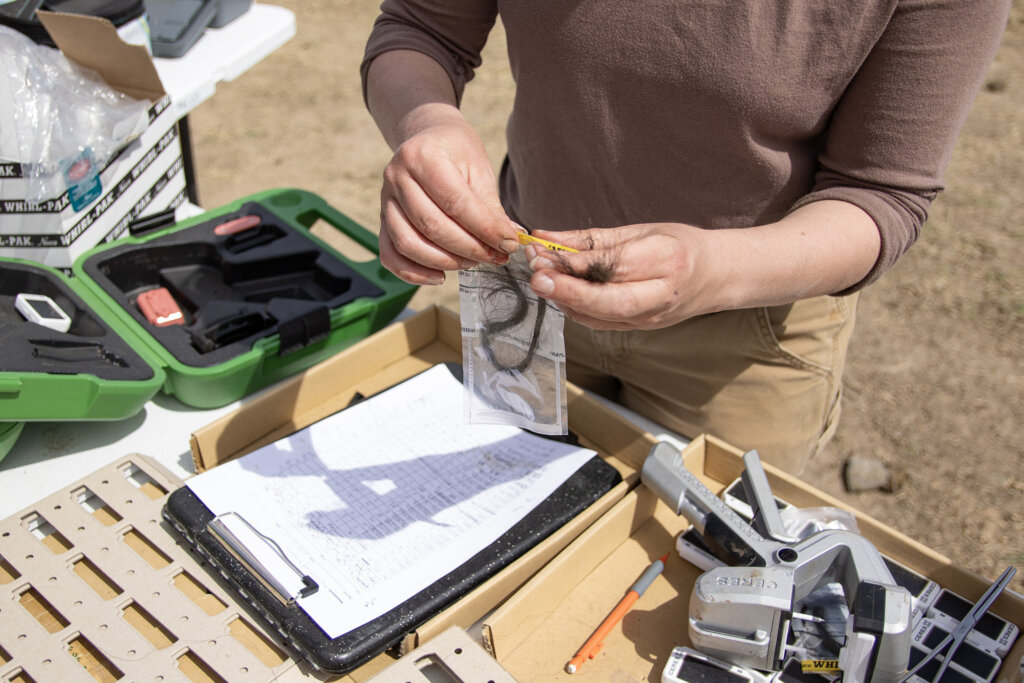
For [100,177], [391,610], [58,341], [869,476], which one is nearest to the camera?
[391,610]

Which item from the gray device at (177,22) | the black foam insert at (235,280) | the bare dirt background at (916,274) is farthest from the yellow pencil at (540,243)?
the bare dirt background at (916,274)

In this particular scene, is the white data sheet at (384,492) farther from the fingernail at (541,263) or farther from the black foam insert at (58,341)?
the fingernail at (541,263)

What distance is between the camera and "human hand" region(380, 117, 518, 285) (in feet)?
3.13

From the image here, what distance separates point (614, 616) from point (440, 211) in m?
0.55

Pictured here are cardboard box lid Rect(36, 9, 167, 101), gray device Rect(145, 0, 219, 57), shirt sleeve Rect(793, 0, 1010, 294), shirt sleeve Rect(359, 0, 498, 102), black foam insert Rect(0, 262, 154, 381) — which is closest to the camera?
shirt sleeve Rect(793, 0, 1010, 294)

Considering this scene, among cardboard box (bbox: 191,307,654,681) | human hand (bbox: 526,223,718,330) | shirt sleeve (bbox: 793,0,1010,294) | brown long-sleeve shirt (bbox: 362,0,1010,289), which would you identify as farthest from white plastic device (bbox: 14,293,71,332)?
shirt sleeve (bbox: 793,0,1010,294)

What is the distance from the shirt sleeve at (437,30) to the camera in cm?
130

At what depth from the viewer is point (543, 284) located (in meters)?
0.86

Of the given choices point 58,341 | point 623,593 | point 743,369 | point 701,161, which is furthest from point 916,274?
point 58,341

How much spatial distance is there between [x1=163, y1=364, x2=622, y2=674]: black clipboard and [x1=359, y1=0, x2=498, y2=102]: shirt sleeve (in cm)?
67

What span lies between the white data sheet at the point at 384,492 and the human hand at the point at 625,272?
355mm

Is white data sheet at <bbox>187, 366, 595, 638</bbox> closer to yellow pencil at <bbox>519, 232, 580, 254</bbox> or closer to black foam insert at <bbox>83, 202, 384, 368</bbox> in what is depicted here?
black foam insert at <bbox>83, 202, 384, 368</bbox>

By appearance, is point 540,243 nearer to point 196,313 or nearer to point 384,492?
point 384,492

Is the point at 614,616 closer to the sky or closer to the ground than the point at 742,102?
closer to the ground
